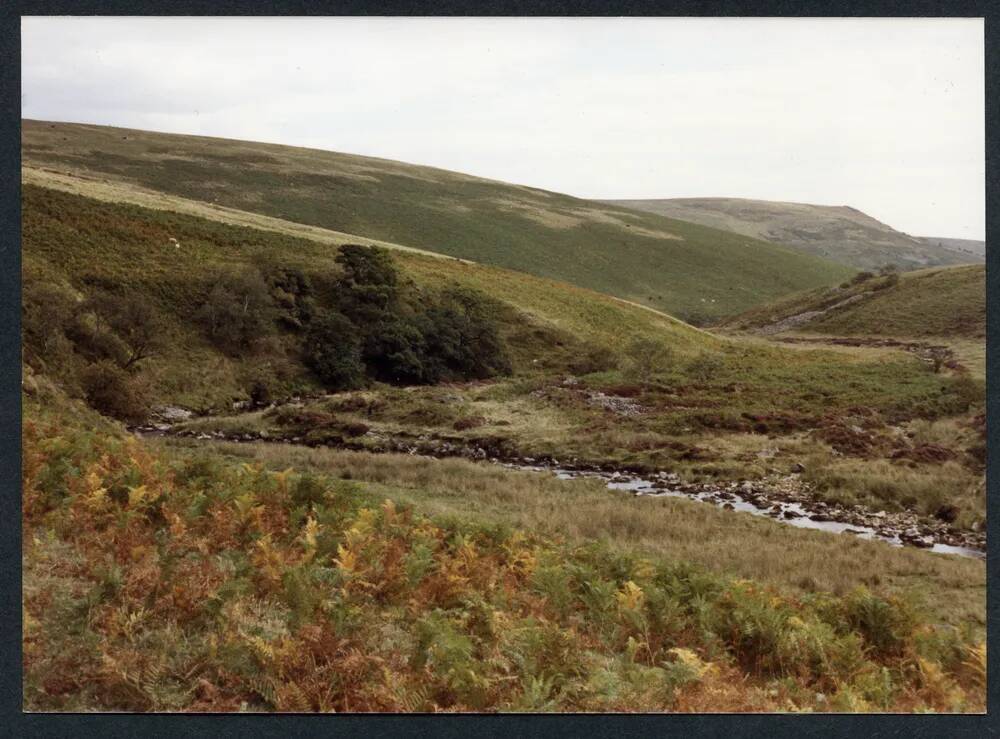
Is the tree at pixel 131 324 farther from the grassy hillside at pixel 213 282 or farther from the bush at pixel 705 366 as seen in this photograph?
the bush at pixel 705 366

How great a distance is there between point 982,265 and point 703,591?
5.31m

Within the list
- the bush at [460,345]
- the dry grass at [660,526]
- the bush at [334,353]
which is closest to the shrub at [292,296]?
the bush at [334,353]

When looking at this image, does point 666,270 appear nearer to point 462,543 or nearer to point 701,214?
point 462,543

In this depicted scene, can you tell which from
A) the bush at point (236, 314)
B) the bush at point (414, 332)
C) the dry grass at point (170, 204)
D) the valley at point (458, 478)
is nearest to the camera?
the valley at point (458, 478)

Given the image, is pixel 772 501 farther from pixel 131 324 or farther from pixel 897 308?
pixel 131 324

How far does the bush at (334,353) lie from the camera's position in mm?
10844

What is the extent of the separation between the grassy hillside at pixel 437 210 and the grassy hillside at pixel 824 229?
195 centimetres

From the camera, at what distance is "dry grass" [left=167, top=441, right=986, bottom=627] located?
27.9ft

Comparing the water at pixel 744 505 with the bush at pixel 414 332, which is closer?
the water at pixel 744 505

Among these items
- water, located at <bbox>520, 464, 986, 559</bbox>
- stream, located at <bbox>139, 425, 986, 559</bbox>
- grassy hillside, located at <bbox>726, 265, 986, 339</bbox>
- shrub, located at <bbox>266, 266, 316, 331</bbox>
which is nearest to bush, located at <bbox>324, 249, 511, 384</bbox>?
shrub, located at <bbox>266, 266, 316, 331</bbox>

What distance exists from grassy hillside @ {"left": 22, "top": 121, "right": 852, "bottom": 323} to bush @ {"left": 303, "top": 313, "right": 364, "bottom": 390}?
374 centimetres

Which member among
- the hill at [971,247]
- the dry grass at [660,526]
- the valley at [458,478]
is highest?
the hill at [971,247]

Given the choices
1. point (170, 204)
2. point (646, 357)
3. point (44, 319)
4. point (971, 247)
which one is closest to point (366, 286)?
point (44, 319)

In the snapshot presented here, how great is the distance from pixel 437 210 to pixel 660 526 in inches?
900
